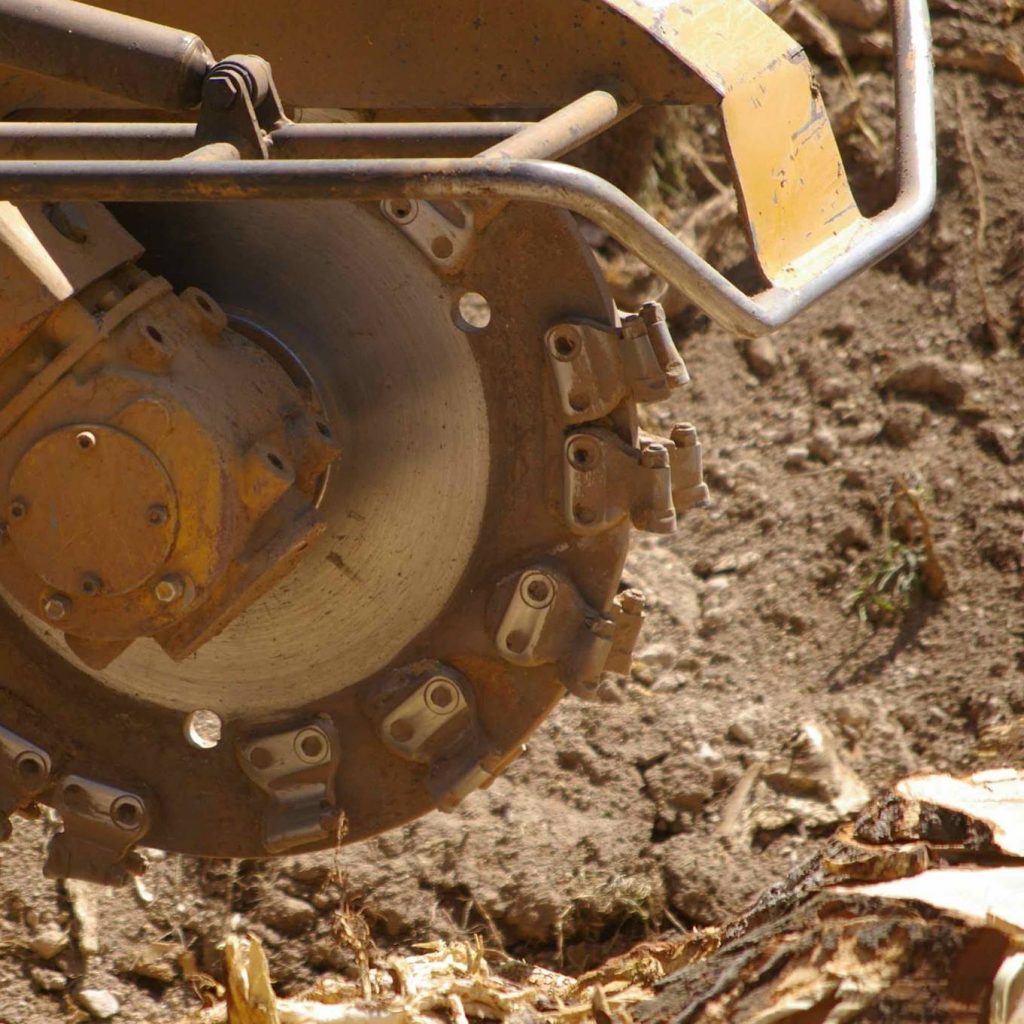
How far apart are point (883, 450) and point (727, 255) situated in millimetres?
767

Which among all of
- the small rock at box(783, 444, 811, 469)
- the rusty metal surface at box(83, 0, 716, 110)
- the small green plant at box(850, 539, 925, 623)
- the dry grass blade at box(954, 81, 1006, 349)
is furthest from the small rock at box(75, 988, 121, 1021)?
the dry grass blade at box(954, 81, 1006, 349)

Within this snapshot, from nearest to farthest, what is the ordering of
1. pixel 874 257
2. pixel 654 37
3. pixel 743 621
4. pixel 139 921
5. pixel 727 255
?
pixel 874 257
pixel 654 37
pixel 139 921
pixel 743 621
pixel 727 255

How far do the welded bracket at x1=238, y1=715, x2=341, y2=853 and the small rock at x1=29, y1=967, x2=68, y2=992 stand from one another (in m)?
0.67

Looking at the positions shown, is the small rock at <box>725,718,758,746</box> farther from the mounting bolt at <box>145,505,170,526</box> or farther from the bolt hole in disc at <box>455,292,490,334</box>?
the mounting bolt at <box>145,505,170,526</box>

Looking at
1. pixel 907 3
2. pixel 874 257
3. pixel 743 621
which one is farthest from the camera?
pixel 743 621

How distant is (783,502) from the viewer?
3.52m

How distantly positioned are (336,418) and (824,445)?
1694 mm

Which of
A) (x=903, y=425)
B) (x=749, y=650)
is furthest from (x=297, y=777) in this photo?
(x=903, y=425)

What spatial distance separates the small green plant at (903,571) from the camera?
3.20 metres

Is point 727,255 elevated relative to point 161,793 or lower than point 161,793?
elevated

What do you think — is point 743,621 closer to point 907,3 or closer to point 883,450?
point 883,450

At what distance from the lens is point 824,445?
3582mm

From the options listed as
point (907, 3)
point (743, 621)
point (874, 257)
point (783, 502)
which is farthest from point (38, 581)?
point (783, 502)

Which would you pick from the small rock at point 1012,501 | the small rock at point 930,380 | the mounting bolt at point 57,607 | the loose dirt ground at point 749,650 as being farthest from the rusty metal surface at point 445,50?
the small rock at point 930,380
